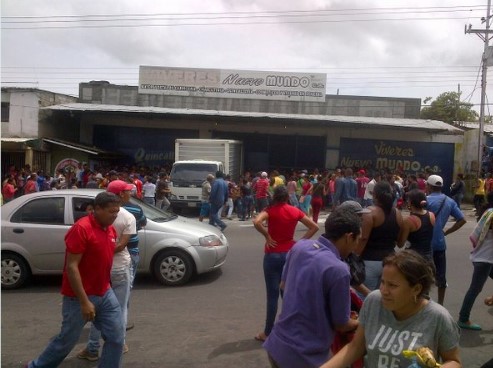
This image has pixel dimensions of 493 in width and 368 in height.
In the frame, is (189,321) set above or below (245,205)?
below

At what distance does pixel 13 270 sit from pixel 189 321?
2.96m

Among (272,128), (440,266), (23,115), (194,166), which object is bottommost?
(440,266)

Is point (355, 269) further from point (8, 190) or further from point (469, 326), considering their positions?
point (8, 190)

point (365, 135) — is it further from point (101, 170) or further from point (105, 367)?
point (105, 367)

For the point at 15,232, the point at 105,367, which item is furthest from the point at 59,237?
the point at 105,367

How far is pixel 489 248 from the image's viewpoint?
18.9 ft

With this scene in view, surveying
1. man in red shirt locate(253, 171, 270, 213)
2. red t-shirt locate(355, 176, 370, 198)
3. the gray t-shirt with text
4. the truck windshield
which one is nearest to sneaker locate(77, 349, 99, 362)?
the gray t-shirt with text

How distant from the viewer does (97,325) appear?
4.09 m

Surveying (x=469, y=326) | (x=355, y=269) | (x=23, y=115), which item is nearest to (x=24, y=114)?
(x=23, y=115)

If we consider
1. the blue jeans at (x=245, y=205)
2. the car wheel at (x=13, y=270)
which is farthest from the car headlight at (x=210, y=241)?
the blue jeans at (x=245, y=205)

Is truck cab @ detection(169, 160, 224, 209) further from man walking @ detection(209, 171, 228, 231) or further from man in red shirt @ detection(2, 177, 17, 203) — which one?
man walking @ detection(209, 171, 228, 231)

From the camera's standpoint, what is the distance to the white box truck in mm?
18094

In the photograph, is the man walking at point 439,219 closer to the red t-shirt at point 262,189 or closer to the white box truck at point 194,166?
the red t-shirt at point 262,189

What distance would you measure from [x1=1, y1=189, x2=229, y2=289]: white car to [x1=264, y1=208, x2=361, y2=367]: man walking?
4859mm
